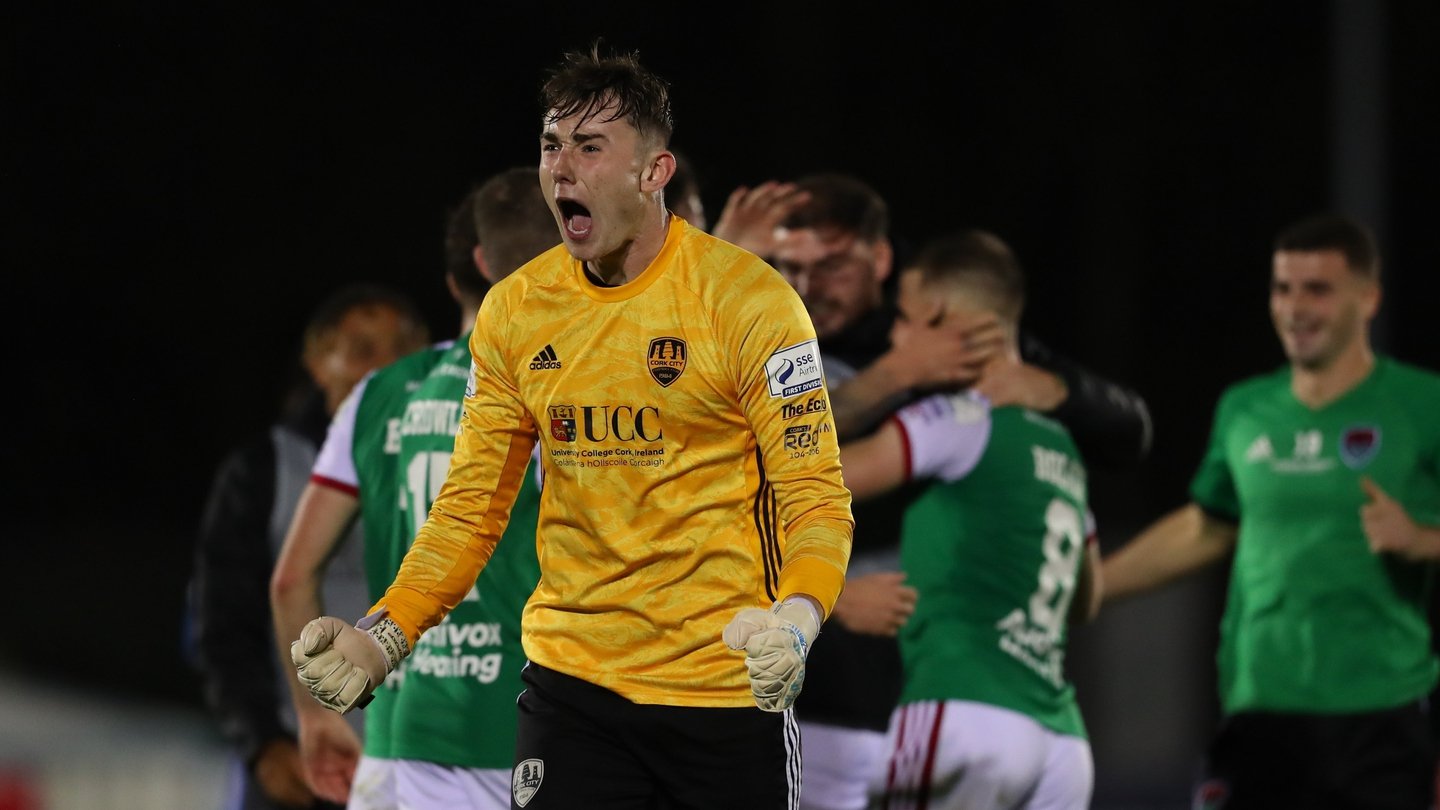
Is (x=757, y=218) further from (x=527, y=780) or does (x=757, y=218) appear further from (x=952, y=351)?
(x=527, y=780)

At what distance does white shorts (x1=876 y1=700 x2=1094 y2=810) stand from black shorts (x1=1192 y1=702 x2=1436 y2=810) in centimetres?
141

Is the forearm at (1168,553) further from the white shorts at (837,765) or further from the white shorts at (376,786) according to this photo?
the white shorts at (376,786)

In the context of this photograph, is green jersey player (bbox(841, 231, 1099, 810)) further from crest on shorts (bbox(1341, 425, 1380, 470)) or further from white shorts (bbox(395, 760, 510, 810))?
crest on shorts (bbox(1341, 425, 1380, 470))

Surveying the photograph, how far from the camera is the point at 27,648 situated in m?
15.7

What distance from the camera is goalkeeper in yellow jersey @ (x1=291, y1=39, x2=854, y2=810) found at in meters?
4.00

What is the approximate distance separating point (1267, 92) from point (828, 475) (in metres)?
20.3

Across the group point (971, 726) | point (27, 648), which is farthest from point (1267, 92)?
point (971, 726)

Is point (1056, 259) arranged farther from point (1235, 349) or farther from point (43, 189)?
point (43, 189)

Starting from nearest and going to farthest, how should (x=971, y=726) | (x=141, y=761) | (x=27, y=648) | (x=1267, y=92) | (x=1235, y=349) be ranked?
(x=971, y=726), (x=141, y=761), (x=27, y=648), (x=1235, y=349), (x=1267, y=92)

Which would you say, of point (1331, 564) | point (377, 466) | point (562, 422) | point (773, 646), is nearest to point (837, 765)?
point (377, 466)

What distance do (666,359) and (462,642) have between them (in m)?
1.21

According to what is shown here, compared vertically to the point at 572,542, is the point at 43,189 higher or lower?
higher

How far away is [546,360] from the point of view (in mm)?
4113

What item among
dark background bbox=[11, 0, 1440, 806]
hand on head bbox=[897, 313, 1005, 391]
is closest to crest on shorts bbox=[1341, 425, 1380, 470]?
hand on head bbox=[897, 313, 1005, 391]
